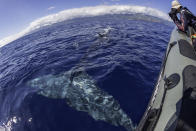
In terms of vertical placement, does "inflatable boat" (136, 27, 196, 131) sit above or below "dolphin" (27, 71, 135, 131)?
above

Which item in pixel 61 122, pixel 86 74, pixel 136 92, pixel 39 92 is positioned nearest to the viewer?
pixel 61 122

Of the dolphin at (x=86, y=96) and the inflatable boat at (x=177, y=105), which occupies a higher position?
the inflatable boat at (x=177, y=105)

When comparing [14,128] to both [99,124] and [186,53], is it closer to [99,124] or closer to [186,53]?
[99,124]

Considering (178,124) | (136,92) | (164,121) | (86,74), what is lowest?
(136,92)

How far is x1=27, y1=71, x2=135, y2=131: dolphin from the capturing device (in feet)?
14.8

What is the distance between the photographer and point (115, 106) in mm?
4898

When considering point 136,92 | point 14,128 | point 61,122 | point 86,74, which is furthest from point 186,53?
point 14,128

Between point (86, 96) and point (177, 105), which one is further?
point (86, 96)

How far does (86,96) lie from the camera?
5.37 m

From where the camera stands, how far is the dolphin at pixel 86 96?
4496 millimetres

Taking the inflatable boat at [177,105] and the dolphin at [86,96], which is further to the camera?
the dolphin at [86,96]

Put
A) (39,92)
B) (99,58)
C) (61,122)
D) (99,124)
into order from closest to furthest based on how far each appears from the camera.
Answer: (99,124)
(61,122)
(39,92)
(99,58)

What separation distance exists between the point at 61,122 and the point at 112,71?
406 centimetres

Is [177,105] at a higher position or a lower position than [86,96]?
higher
